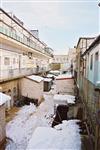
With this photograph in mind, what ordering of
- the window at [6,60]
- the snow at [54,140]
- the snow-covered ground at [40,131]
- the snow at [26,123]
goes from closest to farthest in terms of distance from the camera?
the snow at [54,140] < the snow-covered ground at [40,131] < the snow at [26,123] < the window at [6,60]

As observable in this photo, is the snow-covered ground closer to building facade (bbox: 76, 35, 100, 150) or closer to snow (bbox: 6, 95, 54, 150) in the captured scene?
snow (bbox: 6, 95, 54, 150)

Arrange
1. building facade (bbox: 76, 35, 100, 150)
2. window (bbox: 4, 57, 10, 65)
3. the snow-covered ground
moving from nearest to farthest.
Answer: building facade (bbox: 76, 35, 100, 150) → the snow-covered ground → window (bbox: 4, 57, 10, 65)

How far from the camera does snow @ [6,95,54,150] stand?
11852 millimetres

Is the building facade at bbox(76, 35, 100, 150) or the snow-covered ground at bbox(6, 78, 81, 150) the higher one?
the building facade at bbox(76, 35, 100, 150)

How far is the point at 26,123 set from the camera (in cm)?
1521

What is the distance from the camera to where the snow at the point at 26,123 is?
11852 millimetres

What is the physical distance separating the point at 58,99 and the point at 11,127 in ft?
16.0

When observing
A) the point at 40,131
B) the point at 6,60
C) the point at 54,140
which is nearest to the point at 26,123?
the point at 6,60

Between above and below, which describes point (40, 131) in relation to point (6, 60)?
below

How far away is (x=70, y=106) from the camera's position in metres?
15.1

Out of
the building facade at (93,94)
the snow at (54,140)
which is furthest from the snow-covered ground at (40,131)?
the building facade at (93,94)

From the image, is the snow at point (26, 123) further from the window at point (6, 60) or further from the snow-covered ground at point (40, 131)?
the window at point (6, 60)

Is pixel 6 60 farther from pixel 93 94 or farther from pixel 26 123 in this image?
pixel 93 94

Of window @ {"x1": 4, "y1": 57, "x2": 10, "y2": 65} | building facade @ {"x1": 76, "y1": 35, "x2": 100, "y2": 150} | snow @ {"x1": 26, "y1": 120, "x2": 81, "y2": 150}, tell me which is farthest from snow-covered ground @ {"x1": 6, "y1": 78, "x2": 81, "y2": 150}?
window @ {"x1": 4, "y1": 57, "x2": 10, "y2": 65}
